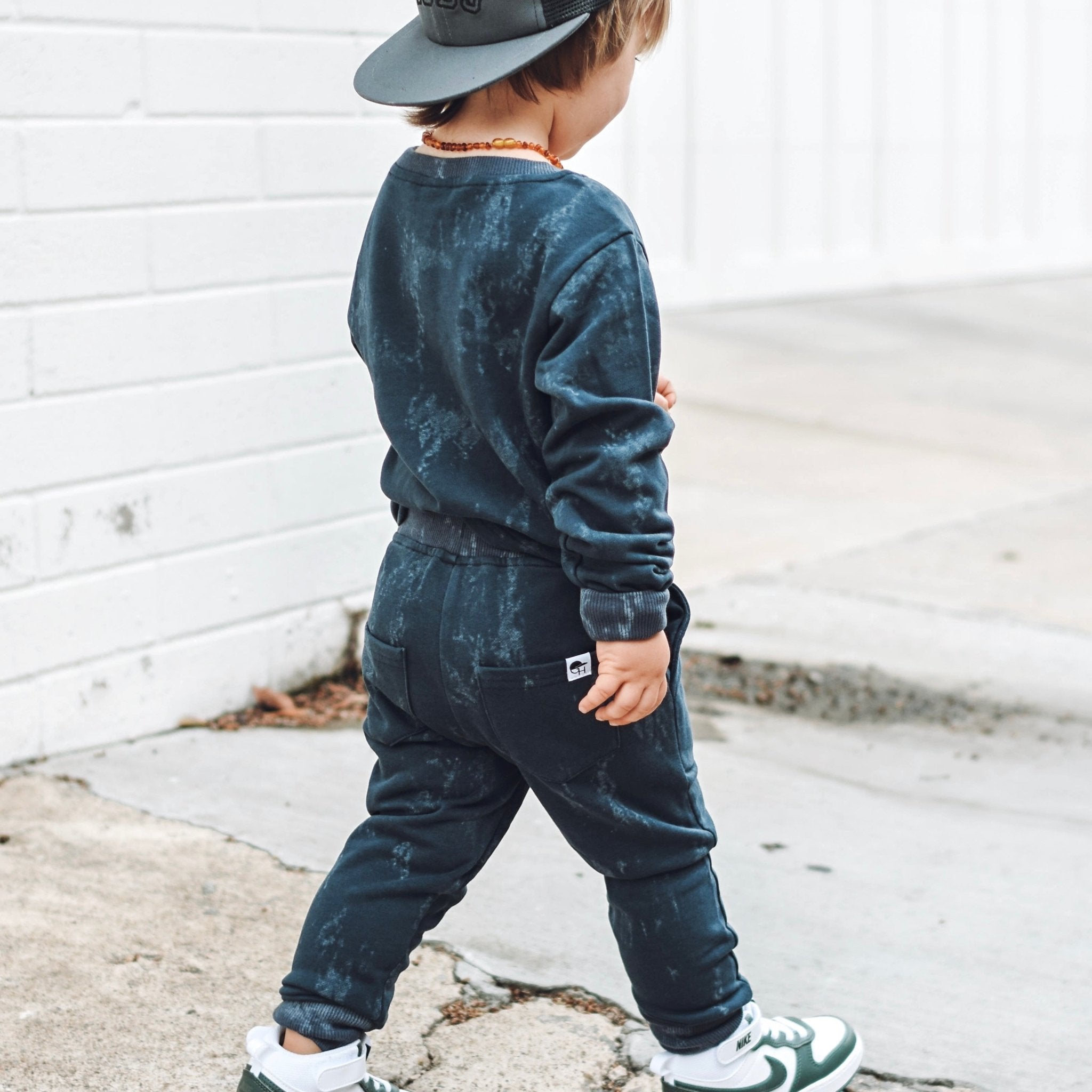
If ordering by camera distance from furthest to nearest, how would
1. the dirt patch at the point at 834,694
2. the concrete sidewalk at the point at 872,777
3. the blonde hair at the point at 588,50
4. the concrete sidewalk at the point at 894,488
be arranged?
the concrete sidewalk at the point at 894,488 < the dirt patch at the point at 834,694 < the concrete sidewalk at the point at 872,777 < the blonde hair at the point at 588,50

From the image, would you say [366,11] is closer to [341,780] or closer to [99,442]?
[99,442]

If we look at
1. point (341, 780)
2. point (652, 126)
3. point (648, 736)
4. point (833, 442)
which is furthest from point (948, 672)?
point (652, 126)

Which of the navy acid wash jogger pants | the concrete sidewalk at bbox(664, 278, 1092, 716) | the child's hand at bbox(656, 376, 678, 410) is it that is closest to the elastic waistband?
the navy acid wash jogger pants

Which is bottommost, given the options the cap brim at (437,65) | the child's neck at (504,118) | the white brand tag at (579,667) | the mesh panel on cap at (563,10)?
the white brand tag at (579,667)

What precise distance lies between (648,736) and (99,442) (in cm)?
183

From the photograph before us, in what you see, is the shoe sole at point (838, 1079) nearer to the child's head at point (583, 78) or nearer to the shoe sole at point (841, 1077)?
the shoe sole at point (841, 1077)

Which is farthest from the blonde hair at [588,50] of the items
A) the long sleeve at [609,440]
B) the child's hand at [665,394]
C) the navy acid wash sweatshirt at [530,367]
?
the child's hand at [665,394]

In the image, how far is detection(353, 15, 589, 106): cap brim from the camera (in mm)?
1950

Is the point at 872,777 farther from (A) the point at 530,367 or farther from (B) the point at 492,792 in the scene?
(A) the point at 530,367

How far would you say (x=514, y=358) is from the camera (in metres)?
1.97

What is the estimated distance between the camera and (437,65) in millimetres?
2039

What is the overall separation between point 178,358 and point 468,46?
1.72 m

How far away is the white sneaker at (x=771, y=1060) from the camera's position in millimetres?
2164

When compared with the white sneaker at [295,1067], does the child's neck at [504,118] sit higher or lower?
higher
